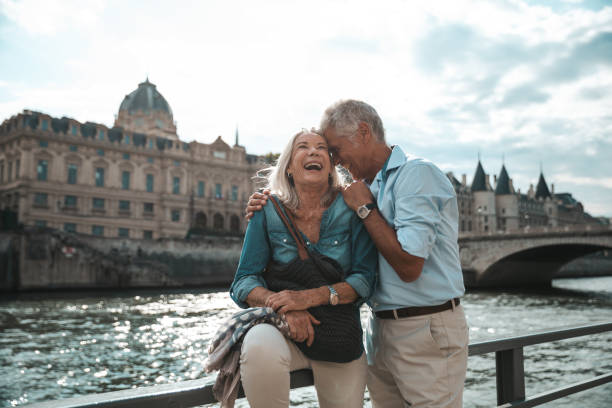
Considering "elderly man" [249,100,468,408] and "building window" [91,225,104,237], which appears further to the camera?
"building window" [91,225,104,237]

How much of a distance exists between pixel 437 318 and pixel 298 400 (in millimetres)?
4303

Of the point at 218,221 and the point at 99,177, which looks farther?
the point at 218,221

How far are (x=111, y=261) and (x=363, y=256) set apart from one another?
2848 centimetres

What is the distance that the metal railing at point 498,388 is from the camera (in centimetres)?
132

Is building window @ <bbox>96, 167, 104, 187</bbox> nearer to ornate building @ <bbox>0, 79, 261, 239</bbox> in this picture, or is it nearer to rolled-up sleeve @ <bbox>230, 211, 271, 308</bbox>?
ornate building @ <bbox>0, 79, 261, 239</bbox>

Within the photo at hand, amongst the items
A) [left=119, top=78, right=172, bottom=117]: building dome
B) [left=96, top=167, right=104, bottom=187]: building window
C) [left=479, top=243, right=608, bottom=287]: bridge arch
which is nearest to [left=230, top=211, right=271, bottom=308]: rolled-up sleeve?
[left=479, top=243, right=608, bottom=287]: bridge arch

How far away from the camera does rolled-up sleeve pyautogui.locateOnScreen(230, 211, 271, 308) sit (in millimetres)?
1834

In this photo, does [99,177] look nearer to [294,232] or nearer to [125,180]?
[125,180]

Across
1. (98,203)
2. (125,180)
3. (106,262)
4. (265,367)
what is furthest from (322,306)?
(125,180)

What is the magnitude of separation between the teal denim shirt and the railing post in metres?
0.84

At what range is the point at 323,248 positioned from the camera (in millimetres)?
1909

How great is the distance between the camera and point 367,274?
1.92 m

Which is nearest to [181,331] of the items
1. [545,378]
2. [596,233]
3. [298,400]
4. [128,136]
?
[298,400]

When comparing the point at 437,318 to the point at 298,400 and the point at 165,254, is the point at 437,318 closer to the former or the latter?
the point at 298,400
